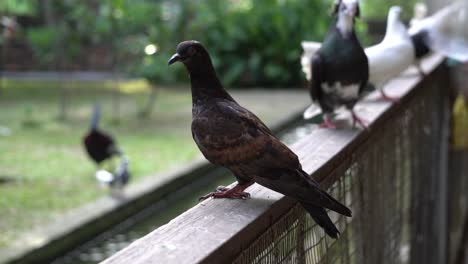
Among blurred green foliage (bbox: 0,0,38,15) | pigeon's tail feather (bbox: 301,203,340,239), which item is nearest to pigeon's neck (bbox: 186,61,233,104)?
pigeon's tail feather (bbox: 301,203,340,239)

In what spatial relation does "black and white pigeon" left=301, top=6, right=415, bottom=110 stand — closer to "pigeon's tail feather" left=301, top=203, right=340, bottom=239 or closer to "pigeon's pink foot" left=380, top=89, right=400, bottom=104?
"pigeon's pink foot" left=380, top=89, right=400, bottom=104

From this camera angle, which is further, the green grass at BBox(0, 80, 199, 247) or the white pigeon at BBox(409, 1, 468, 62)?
the green grass at BBox(0, 80, 199, 247)

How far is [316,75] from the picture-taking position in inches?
91.6

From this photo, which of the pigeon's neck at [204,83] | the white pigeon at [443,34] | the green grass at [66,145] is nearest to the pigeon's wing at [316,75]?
the white pigeon at [443,34]

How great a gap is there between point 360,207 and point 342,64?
499 millimetres

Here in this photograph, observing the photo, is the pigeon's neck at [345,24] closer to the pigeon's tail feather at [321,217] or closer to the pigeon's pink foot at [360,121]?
the pigeon's pink foot at [360,121]

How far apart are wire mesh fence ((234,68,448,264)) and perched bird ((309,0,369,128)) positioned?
0.16 meters

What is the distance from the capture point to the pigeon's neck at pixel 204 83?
1542 mm

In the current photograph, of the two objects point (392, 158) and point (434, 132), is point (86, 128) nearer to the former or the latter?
point (434, 132)

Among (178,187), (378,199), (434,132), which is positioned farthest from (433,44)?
(178,187)

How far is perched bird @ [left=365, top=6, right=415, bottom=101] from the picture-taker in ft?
8.10

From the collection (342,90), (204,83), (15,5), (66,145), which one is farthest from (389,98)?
(15,5)

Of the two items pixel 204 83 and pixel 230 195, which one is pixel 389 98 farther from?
pixel 230 195

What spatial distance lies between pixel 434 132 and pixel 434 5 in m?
1.32
